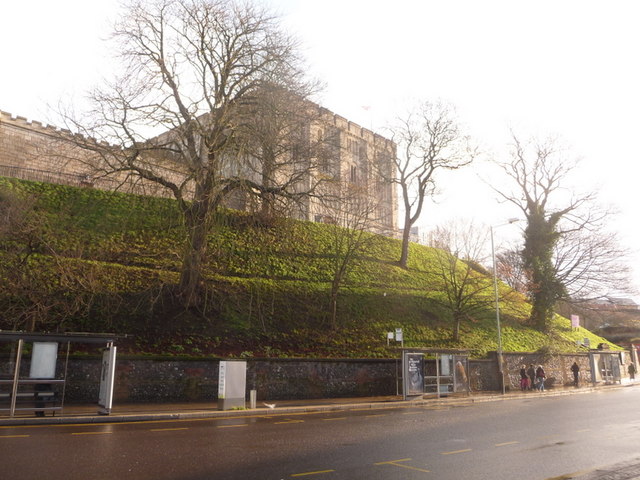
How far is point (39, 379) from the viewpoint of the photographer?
580 inches

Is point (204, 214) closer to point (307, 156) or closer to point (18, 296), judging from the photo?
point (307, 156)

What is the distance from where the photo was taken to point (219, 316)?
23609 millimetres

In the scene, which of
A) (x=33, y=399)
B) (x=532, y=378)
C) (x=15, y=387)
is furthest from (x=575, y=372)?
(x=15, y=387)

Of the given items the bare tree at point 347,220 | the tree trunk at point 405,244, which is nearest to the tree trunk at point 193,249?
the bare tree at point 347,220

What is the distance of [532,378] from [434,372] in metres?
9.64

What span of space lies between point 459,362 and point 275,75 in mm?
16801

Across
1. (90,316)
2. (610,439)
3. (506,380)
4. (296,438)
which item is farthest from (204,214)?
(506,380)

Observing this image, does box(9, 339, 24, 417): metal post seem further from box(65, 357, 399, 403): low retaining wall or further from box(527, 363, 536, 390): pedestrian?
box(527, 363, 536, 390): pedestrian

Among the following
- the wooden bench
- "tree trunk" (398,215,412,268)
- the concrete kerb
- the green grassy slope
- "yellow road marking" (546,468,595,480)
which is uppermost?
"tree trunk" (398,215,412,268)

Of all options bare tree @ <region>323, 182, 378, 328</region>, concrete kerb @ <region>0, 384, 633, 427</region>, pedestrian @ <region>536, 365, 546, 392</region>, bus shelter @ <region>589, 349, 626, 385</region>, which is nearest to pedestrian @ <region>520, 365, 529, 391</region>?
pedestrian @ <region>536, 365, 546, 392</region>

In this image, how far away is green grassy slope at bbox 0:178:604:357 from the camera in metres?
20.5

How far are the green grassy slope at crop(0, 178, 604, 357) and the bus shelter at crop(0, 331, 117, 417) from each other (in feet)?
11.6

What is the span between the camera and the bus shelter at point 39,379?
47.0ft

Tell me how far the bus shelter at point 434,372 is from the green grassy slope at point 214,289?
120 inches
